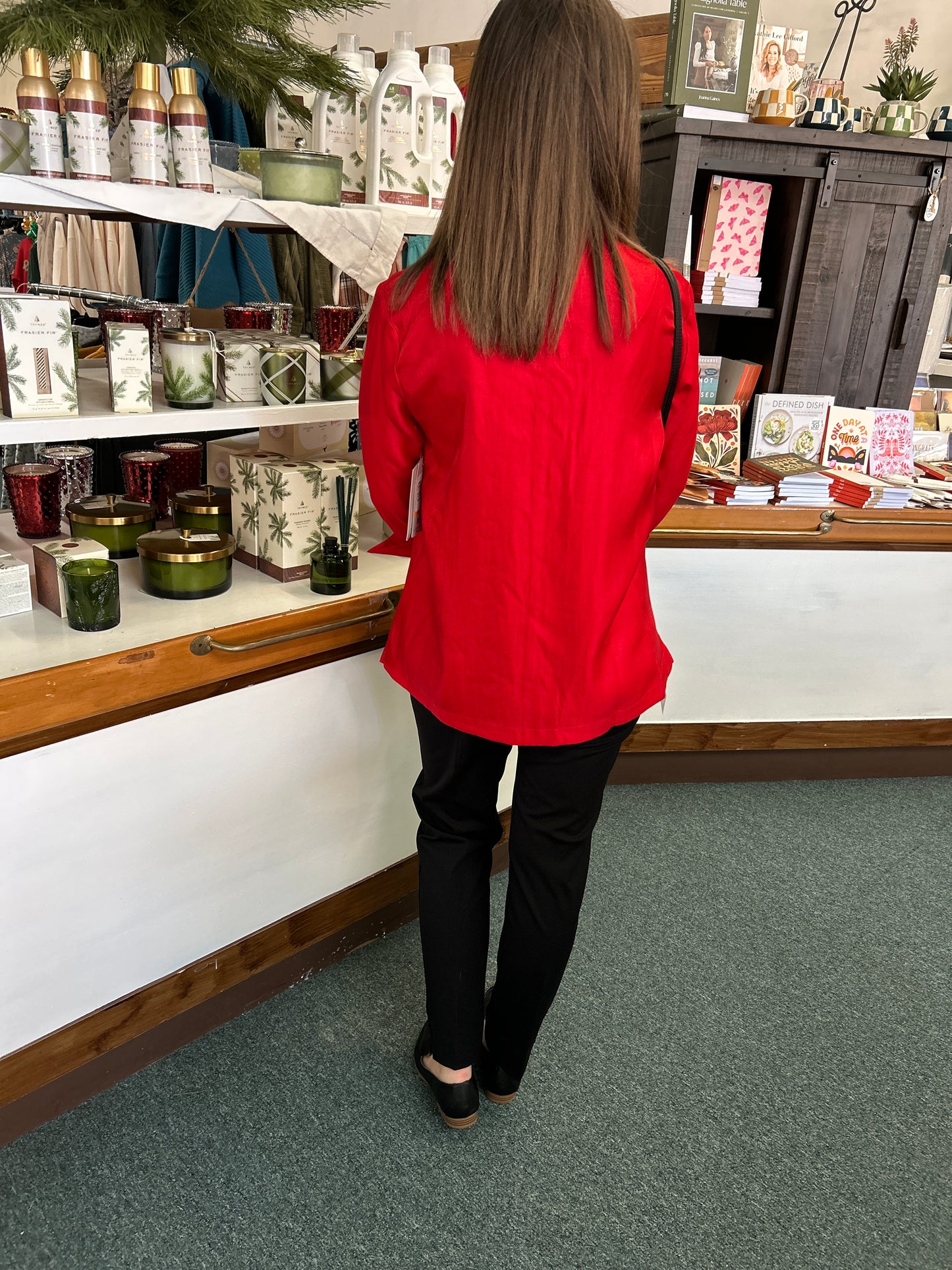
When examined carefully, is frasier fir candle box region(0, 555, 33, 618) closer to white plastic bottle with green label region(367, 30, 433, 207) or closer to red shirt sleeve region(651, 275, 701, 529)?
white plastic bottle with green label region(367, 30, 433, 207)

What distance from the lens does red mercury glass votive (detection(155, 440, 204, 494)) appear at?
198cm

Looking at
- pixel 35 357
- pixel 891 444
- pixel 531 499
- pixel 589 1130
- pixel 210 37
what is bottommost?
pixel 589 1130

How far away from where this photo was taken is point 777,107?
8.42 feet

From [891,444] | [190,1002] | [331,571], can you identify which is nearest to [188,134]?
[331,571]

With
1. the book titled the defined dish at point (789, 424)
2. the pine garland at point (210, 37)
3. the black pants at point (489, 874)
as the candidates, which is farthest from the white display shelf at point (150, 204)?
the book titled the defined dish at point (789, 424)

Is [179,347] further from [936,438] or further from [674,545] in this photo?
[936,438]

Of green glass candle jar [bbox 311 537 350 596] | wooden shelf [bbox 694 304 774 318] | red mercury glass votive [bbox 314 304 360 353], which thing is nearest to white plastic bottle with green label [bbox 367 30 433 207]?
red mercury glass votive [bbox 314 304 360 353]

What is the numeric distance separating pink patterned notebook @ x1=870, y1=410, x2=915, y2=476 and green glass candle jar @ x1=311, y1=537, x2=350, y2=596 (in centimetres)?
188

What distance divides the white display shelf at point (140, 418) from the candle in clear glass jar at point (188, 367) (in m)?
0.02

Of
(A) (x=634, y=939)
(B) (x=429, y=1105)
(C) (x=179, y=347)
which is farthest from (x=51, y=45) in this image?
(A) (x=634, y=939)

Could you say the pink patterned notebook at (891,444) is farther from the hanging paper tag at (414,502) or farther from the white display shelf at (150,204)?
the hanging paper tag at (414,502)

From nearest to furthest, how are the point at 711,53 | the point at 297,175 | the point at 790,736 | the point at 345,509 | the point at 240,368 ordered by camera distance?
the point at 297,175
the point at 240,368
the point at 345,509
the point at 711,53
the point at 790,736

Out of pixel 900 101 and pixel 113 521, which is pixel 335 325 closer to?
pixel 113 521

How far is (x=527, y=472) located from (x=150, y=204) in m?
0.77
